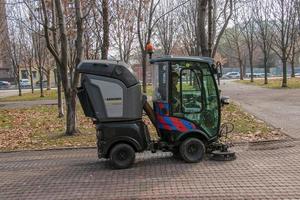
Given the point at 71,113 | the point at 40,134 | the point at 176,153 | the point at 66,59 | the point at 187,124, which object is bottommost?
the point at 40,134

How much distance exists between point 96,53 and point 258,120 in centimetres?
1599

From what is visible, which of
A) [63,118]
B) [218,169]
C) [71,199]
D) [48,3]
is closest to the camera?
[71,199]

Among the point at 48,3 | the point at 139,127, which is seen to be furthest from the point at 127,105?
the point at 48,3

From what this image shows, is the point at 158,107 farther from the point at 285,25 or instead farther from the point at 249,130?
the point at 285,25

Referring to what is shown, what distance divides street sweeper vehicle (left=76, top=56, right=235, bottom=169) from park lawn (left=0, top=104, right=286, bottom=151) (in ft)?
8.53

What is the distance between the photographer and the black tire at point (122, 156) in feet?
29.7

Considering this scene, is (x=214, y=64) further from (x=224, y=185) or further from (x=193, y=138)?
(x=224, y=185)

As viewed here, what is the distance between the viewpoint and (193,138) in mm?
9422

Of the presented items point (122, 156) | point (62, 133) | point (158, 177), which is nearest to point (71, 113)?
point (62, 133)

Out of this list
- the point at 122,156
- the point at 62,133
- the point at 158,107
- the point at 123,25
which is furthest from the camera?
the point at 123,25

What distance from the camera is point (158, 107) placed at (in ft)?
31.2

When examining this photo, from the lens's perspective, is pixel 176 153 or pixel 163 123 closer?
pixel 163 123

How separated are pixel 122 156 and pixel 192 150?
1.43m

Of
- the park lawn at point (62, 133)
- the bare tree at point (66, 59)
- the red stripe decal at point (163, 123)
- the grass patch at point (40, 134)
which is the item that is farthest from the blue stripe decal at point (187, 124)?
the bare tree at point (66, 59)
